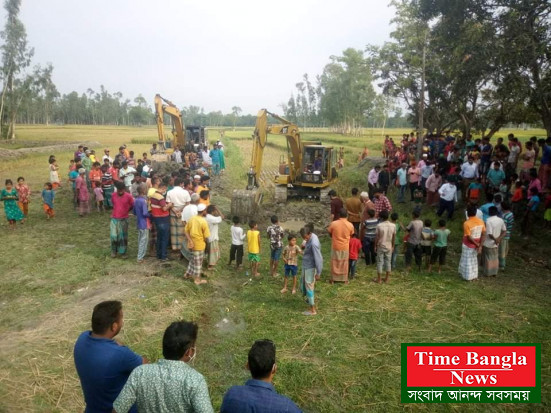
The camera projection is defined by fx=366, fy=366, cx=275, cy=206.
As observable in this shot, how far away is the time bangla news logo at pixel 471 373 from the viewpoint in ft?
14.9

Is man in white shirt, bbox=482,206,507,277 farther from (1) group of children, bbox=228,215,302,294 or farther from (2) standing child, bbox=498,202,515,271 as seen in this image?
(1) group of children, bbox=228,215,302,294

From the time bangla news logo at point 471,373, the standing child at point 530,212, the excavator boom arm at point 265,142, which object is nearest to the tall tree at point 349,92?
the excavator boom arm at point 265,142

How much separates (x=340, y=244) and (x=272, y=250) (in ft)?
4.82

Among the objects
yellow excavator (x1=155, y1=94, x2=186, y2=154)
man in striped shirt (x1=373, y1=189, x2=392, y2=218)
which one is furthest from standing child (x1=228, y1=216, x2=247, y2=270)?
yellow excavator (x1=155, y1=94, x2=186, y2=154)

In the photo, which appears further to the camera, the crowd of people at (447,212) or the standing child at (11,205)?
the standing child at (11,205)

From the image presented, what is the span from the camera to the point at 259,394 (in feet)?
7.47

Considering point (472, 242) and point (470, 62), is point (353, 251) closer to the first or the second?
point (472, 242)

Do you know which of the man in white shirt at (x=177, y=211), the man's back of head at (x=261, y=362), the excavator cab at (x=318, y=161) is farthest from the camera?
the excavator cab at (x=318, y=161)

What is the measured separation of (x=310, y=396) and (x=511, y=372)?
2.72 m

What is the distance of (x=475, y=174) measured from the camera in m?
12.0

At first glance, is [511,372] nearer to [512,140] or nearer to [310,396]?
[310,396]

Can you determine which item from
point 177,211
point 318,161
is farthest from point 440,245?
point 318,161

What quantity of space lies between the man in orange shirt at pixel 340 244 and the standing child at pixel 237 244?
199cm

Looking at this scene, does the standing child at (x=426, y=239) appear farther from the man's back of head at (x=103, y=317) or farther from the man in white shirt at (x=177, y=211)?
the man's back of head at (x=103, y=317)
